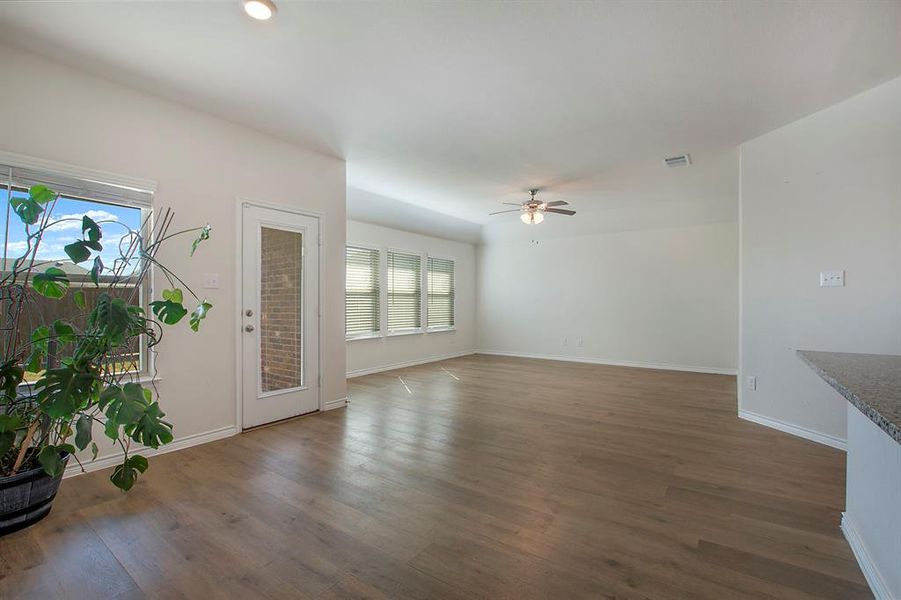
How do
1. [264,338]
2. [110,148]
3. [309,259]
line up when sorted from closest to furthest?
1. [110,148]
2. [264,338]
3. [309,259]

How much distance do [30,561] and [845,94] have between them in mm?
5792

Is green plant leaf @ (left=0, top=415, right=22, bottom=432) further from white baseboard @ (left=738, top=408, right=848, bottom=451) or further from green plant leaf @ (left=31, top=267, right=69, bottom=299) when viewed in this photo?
white baseboard @ (left=738, top=408, right=848, bottom=451)

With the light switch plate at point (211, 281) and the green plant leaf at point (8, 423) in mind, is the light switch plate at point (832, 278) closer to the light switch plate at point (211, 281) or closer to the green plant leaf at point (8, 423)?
the light switch plate at point (211, 281)

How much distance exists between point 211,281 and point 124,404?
5.10 feet

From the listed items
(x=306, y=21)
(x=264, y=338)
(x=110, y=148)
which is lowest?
(x=264, y=338)

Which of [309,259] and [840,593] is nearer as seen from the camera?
[840,593]

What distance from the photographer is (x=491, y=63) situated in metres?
2.62

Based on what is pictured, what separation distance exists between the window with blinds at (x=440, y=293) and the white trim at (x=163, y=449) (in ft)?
15.6

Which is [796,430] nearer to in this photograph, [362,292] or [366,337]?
[366,337]

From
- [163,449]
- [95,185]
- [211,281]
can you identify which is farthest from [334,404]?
[95,185]

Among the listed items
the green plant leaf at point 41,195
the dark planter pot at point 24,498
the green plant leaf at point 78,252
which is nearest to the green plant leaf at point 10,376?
the dark planter pot at point 24,498

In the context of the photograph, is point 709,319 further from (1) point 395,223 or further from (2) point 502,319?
(1) point 395,223

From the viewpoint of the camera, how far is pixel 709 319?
6496 millimetres

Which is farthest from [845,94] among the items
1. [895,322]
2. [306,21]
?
[306,21]
